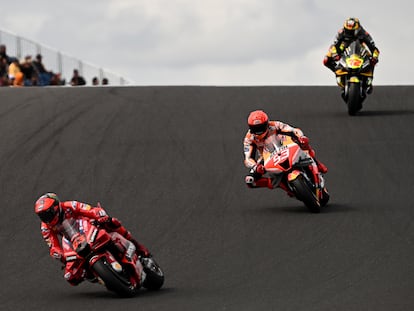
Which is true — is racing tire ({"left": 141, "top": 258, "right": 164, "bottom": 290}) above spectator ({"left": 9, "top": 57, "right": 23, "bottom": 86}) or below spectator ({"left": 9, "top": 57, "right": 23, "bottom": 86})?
below

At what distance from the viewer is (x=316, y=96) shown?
90.1 feet

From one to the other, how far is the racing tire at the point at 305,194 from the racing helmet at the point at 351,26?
23.3 ft

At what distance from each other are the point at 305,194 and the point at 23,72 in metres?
16.2

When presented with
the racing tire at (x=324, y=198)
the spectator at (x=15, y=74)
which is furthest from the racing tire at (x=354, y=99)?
the spectator at (x=15, y=74)

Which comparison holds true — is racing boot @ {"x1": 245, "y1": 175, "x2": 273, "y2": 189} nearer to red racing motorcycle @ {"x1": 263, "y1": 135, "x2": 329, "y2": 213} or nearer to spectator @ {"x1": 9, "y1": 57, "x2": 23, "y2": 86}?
red racing motorcycle @ {"x1": 263, "y1": 135, "x2": 329, "y2": 213}

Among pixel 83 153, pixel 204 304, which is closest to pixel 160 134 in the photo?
pixel 83 153

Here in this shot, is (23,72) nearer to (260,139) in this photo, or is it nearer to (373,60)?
(373,60)

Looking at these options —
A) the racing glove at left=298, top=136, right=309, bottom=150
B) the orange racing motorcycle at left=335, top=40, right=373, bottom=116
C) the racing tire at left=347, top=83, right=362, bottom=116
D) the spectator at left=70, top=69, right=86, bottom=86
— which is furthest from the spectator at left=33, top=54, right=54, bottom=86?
the racing glove at left=298, top=136, right=309, bottom=150

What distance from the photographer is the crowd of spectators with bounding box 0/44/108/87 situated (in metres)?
30.4

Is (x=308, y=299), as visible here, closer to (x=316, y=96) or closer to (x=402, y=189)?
(x=402, y=189)

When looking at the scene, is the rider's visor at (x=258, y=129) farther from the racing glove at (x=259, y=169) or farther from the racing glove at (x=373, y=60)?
the racing glove at (x=373, y=60)

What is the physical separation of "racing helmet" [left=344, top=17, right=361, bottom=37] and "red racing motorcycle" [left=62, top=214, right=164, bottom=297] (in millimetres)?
11482

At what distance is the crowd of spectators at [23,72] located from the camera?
3042 centimetres

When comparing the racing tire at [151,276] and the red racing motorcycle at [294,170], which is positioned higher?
the red racing motorcycle at [294,170]
